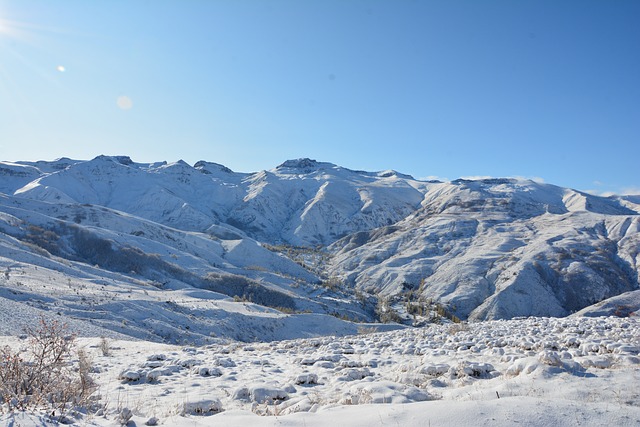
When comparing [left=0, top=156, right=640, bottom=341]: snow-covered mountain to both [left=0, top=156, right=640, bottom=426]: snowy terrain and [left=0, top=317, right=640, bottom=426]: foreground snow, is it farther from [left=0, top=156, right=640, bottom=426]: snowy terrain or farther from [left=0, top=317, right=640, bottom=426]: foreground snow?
[left=0, top=317, right=640, bottom=426]: foreground snow

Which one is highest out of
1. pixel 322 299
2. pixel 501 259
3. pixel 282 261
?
pixel 501 259

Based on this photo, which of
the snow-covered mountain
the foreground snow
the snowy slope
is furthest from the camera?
the snowy slope

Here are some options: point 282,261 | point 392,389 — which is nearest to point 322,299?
point 282,261

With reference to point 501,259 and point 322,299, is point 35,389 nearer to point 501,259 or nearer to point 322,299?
point 322,299

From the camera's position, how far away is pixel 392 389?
7090 mm

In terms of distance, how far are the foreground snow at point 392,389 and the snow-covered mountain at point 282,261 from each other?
1856 centimetres

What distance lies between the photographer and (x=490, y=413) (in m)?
5.00

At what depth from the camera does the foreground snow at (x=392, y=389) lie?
510 cm

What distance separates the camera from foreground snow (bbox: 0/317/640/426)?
5102mm

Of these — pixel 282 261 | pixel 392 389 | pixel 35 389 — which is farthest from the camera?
pixel 282 261

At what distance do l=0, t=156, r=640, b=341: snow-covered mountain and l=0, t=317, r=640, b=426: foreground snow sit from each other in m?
18.6

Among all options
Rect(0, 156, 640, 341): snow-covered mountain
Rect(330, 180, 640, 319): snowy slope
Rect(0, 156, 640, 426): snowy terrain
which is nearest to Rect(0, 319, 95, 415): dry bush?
Rect(0, 156, 640, 426): snowy terrain

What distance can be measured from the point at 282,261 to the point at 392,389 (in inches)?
3274

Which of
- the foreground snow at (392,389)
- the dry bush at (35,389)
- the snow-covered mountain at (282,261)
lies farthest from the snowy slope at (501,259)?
the dry bush at (35,389)
